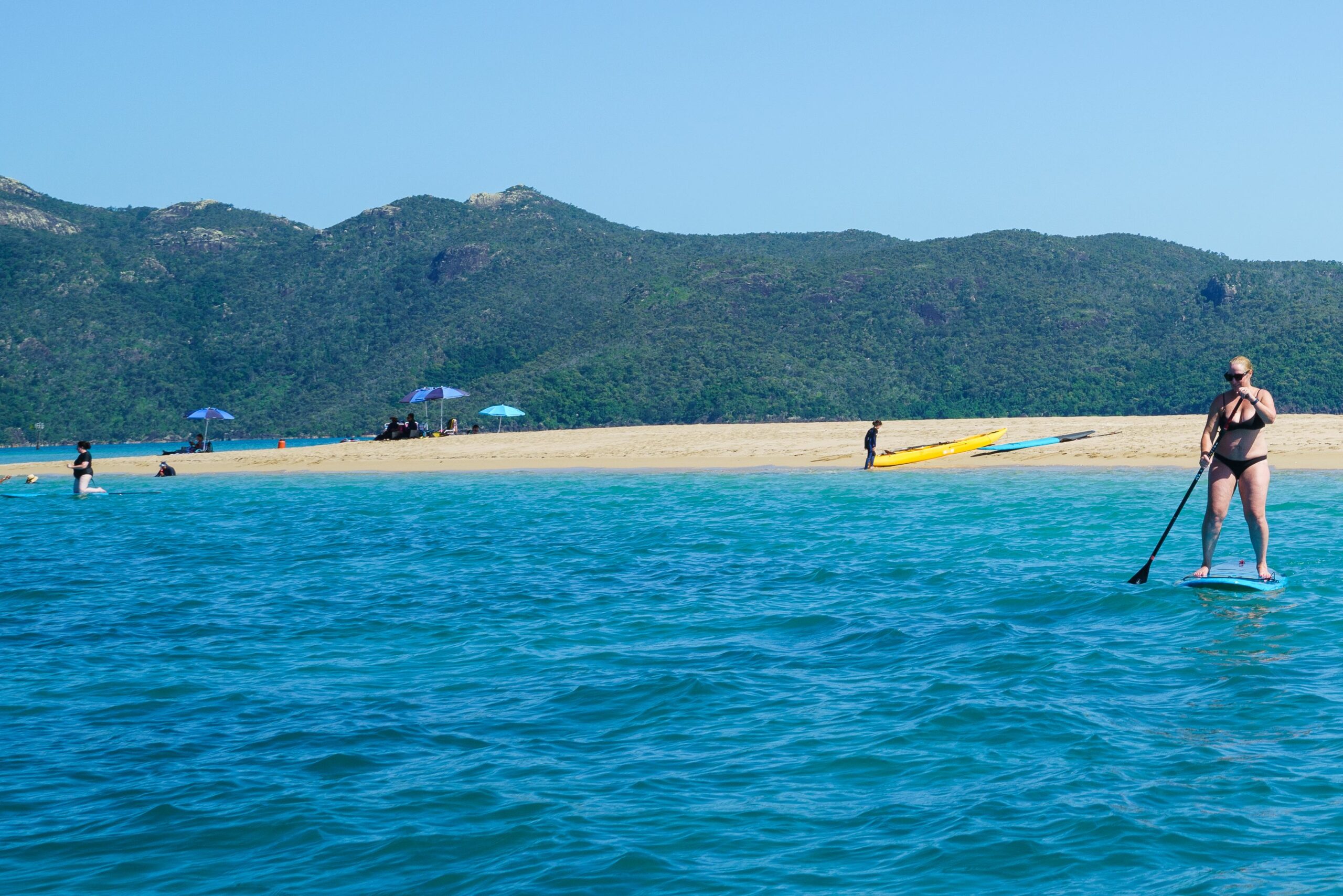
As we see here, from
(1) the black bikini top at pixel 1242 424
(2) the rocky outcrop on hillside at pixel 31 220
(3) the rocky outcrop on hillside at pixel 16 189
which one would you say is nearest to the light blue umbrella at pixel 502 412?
(1) the black bikini top at pixel 1242 424

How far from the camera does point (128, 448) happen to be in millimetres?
105938

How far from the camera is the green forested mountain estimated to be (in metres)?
102

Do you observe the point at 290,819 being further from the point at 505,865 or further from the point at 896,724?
the point at 896,724

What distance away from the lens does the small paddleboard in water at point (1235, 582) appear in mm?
13263

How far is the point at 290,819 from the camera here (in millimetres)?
7113

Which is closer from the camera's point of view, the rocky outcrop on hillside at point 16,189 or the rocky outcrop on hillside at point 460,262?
the rocky outcrop on hillside at point 460,262

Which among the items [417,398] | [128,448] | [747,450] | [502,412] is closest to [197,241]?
[128,448]

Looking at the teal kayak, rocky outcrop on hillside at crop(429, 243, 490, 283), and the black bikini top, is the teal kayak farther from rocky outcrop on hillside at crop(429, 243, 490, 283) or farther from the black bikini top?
rocky outcrop on hillside at crop(429, 243, 490, 283)

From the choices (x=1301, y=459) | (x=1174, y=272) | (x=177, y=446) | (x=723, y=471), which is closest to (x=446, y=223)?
(x=177, y=446)

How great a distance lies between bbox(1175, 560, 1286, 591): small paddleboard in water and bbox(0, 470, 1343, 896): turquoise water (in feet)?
0.90

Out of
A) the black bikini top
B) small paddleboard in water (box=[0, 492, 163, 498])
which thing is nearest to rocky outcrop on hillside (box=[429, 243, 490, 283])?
small paddleboard in water (box=[0, 492, 163, 498])

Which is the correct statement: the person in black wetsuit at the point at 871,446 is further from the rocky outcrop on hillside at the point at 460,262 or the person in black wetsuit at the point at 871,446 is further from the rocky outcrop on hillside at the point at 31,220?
the rocky outcrop on hillside at the point at 31,220

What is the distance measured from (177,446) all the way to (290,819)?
116 meters

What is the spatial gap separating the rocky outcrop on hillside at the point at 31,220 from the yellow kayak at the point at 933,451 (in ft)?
459
